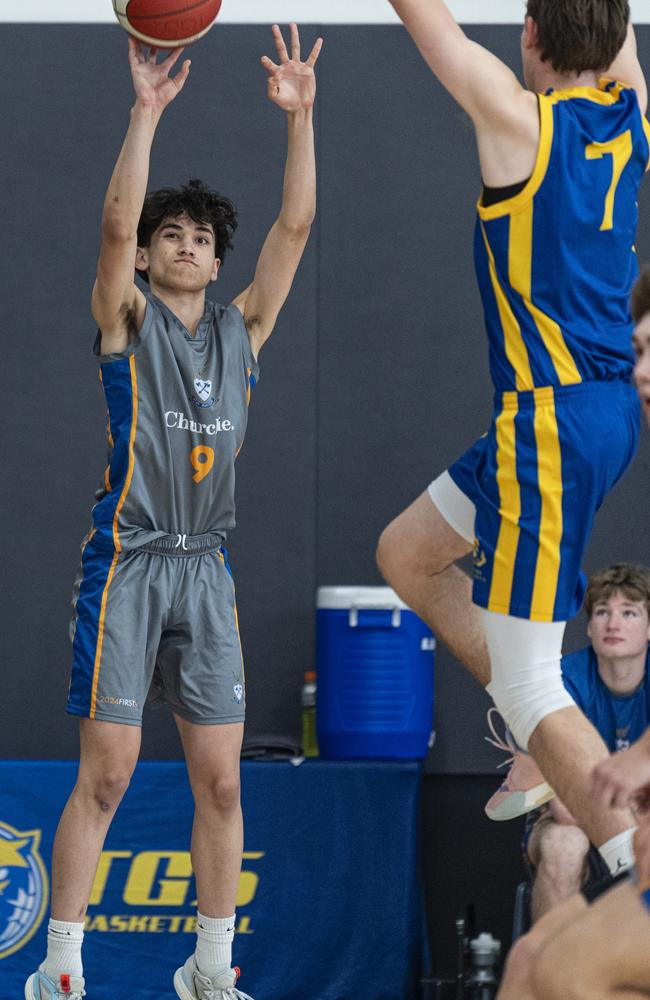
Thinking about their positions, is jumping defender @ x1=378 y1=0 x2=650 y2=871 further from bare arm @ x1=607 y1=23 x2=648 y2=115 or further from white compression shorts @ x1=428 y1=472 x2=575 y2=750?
bare arm @ x1=607 y1=23 x2=648 y2=115

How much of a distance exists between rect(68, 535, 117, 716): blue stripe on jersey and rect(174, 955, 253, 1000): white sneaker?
0.80 meters

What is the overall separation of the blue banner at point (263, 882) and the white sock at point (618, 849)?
5.79ft

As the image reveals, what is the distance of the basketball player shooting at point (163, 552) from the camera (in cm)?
373

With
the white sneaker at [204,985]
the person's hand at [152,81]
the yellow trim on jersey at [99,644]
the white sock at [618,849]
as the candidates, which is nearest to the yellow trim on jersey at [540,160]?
the person's hand at [152,81]

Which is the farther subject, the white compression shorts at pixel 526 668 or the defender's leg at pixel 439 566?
the defender's leg at pixel 439 566

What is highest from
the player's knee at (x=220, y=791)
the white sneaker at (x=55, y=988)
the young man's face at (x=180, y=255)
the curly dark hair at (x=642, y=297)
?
the young man's face at (x=180, y=255)

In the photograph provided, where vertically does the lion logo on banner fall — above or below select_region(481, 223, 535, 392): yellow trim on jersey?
below

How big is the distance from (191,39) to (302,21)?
1754mm

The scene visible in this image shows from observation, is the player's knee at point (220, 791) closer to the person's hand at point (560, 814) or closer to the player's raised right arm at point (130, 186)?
the person's hand at point (560, 814)

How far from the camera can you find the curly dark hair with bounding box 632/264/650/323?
7.73 feet

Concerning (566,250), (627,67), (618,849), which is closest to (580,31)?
(627,67)

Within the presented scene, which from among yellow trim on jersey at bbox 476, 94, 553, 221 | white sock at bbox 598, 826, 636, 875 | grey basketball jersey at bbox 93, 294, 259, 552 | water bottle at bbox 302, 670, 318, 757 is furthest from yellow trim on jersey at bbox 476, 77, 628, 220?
water bottle at bbox 302, 670, 318, 757

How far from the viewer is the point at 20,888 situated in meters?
4.54

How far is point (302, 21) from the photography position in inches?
213
